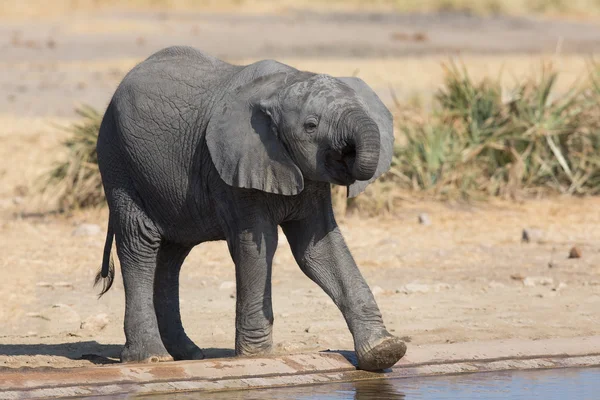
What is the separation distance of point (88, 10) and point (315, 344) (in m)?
26.7

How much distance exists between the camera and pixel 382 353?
22.0 feet

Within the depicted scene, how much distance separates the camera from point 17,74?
20.9 m

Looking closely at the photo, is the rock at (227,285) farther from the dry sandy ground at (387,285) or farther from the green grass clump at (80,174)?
the green grass clump at (80,174)

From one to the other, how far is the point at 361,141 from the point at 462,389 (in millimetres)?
1517

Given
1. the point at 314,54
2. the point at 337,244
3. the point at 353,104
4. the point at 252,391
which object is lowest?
the point at 252,391

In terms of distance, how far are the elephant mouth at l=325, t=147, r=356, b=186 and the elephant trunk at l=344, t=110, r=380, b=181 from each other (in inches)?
4.2

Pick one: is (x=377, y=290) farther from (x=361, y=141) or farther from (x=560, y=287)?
(x=361, y=141)

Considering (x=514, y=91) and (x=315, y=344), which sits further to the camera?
(x=514, y=91)

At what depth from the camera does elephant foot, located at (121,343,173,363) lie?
719 cm

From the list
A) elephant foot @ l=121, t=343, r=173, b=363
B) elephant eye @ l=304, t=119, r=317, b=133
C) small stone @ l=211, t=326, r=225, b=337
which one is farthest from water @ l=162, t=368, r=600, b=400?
small stone @ l=211, t=326, r=225, b=337

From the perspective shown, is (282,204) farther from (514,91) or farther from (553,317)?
(514,91)

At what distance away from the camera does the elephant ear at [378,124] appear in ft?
21.1

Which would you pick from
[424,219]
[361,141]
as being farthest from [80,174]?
[361,141]

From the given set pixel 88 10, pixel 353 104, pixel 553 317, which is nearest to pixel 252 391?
pixel 353 104
